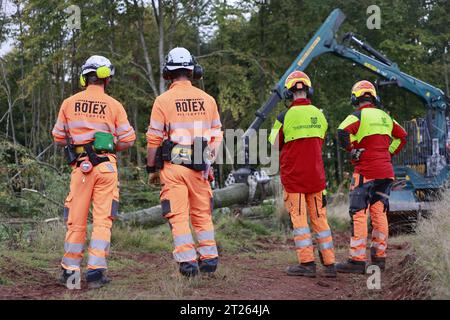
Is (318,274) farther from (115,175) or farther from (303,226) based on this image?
(115,175)

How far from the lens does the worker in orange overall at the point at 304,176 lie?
663 centimetres

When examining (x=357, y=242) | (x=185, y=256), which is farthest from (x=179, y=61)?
(x=357, y=242)

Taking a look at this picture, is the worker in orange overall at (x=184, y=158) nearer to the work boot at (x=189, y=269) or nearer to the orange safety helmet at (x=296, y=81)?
the work boot at (x=189, y=269)

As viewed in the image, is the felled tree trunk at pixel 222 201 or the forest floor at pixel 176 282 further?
the felled tree trunk at pixel 222 201

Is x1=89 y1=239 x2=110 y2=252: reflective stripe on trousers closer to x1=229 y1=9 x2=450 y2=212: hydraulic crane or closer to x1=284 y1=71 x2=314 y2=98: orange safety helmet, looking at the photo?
x1=284 y1=71 x2=314 y2=98: orange safety helmet

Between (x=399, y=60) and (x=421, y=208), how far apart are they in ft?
35.7

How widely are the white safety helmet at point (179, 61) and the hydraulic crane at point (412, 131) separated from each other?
5652mm

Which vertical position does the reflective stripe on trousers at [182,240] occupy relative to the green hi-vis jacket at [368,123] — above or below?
below

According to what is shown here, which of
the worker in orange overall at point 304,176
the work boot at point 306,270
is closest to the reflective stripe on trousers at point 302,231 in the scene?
the worker in orange overall at point 304,176

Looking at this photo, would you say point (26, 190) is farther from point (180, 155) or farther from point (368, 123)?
point (368, 123)

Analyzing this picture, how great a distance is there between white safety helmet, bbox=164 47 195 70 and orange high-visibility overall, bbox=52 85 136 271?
68 centimetres
